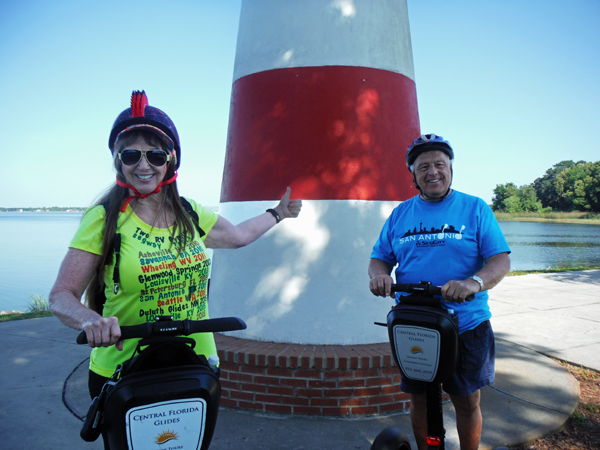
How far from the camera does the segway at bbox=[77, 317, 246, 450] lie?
1.29 meters

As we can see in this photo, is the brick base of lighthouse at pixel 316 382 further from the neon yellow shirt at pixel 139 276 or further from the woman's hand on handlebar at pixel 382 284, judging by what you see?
the neon yellow shirt at pixel 139 276

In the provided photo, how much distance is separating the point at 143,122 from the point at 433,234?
151 cm

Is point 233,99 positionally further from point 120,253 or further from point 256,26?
point 120,253

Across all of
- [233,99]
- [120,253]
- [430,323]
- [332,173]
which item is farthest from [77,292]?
[233,99]

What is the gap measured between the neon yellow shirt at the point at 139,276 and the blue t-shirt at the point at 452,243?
116 cm

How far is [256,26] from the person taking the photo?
4.01 metres

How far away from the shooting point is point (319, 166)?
3.71m

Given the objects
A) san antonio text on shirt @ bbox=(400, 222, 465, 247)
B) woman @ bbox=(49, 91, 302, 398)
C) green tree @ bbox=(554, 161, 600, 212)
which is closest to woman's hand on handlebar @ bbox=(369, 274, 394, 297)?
san antonio text on shirt @ bbox=(400, 222, 465, 247)

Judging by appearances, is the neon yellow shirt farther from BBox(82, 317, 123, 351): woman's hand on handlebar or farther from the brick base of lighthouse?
the brick base of lighthouse

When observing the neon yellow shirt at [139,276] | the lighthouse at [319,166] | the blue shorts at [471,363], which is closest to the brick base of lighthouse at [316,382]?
the lighthouse at [319,166]

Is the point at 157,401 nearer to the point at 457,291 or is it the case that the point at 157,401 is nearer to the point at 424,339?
the point at 424,339

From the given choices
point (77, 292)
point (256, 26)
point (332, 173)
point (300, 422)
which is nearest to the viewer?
point (77, 292)

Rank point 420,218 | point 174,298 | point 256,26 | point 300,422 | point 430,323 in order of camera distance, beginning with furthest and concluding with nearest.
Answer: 1. point 256,26
2. point 300,422
3. point 420,218
4. point 430,323
5. point 174,298

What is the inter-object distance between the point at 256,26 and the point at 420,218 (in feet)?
8.62
